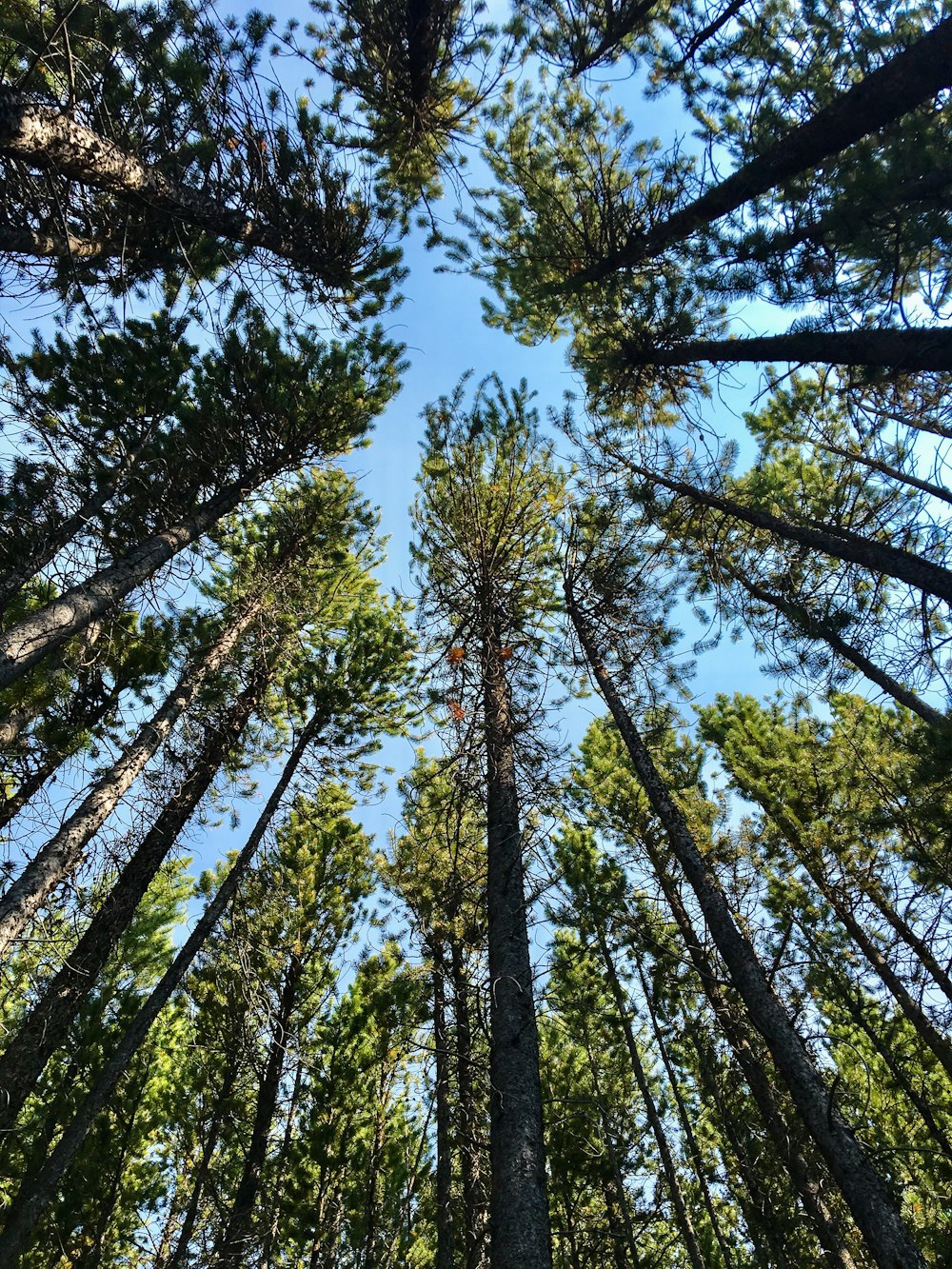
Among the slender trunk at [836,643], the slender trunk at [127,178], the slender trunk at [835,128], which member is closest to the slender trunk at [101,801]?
the slender trunk at [127,178]

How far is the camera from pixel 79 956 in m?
6.90

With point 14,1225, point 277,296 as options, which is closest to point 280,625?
point 277,296

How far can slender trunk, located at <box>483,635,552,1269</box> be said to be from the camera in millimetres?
3344

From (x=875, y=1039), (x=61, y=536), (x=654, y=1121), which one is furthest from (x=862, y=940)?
(x=61, y=536)

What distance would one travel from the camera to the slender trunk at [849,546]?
5.39 meters

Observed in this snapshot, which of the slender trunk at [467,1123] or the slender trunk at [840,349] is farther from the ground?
the slender trunk at [840,349]

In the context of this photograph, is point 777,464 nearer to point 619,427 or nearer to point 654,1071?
point 619,427

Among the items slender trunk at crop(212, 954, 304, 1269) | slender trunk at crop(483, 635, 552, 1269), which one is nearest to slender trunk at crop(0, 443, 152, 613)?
slender trunk at crop(483, 635, 552, 1269)

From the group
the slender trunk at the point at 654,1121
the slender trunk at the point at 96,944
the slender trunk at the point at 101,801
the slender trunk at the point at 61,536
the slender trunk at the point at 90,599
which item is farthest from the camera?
the slender trunk at the point at 654,1121

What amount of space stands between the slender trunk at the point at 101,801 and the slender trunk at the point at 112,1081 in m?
1.99

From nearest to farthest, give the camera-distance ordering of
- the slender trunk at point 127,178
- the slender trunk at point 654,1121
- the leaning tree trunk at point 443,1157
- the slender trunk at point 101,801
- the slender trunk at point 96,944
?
1. the slender trunk at point 127,178
2. the slender trunk at point 101,801
3. the slender trunk at point 96,944
4. the leaning tree trunk at point 443,1157
5. the slender trunk at point 654,1121

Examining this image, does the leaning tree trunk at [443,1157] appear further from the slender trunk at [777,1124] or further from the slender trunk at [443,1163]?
the slender trunk at [777,1124]

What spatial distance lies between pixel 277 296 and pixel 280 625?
476 centimetres

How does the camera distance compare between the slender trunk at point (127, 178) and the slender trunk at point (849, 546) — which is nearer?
the slender trunk at point (127, 178)
